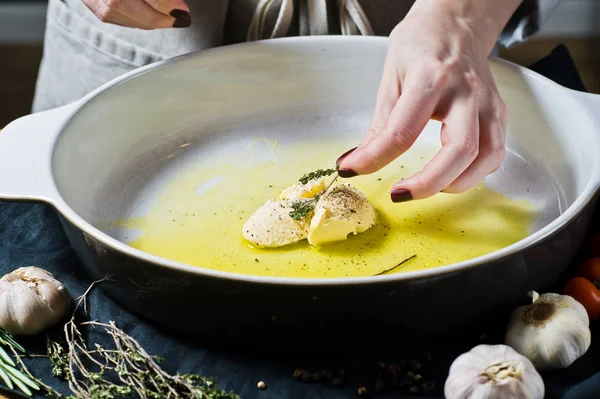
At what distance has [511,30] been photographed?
58.7 inches

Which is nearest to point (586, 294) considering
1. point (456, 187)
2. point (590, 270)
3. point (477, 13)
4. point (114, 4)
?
point (590, 270)

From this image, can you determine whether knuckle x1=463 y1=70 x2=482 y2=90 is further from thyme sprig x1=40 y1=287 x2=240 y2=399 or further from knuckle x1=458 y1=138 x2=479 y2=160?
thyme sprig x1=40 y1=287 x2=240 y2=399

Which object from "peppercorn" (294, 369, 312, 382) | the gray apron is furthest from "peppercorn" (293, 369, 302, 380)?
the gray apron

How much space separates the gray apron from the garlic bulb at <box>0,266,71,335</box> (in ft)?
1.97

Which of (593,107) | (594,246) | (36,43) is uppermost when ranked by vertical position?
(593,107)

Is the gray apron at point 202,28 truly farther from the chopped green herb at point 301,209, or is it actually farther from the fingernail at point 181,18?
the chopped green herb at point 301,209

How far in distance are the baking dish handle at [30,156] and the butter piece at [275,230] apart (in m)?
0.28

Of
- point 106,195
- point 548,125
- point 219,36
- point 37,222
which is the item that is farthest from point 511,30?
point 37,222

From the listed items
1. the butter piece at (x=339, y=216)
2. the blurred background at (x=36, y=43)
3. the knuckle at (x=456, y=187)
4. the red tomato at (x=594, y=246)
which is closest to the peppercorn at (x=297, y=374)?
the butter piece at (x=339, y=216)

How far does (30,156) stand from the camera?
1077mm

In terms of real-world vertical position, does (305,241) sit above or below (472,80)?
below

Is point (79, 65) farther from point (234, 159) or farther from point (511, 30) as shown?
point (511, 30)

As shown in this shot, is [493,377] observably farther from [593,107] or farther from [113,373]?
[593,107]

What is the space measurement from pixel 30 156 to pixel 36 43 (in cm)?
197
